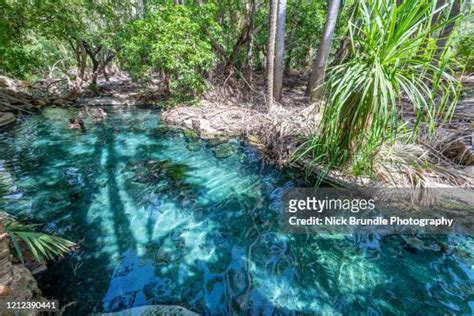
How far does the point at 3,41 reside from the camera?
805 centimetres

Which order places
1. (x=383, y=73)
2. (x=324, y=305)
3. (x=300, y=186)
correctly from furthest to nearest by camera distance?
1. (x=300, y=186)
2. (x=383, y=73)
3. (x=324, y=305)

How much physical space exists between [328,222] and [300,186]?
85cm

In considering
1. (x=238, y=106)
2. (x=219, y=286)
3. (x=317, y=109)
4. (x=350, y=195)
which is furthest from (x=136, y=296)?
(x=238, y=106)

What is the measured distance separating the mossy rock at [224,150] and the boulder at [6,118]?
686 cm

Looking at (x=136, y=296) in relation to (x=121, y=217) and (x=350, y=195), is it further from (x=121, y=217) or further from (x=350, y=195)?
(x=350, y=195)

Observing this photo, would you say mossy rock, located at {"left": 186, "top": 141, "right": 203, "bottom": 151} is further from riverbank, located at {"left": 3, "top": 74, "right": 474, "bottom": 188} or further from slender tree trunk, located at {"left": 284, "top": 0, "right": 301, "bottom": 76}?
slender tree trunk, located at {"left": 284, "top": 0, "right": 301, "bottom": 76}

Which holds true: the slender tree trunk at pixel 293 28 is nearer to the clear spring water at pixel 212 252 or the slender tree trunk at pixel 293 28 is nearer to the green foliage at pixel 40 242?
the clear spring water at pixel 212 252

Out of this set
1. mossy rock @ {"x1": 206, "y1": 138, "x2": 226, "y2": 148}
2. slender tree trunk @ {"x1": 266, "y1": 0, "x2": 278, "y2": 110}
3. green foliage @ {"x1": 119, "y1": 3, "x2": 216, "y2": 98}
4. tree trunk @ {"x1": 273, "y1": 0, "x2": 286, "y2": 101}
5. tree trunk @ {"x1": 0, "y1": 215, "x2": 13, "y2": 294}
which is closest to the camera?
tree trunk @ {"x1": 0, "y1": 215, "x2": 13, "y2": 294}

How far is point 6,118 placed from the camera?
743 cm

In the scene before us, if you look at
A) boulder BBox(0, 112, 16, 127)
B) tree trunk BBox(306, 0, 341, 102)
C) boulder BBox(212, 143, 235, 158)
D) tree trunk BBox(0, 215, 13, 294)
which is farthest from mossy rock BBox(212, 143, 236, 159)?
boulder BBox(0, 112, 16, 127)

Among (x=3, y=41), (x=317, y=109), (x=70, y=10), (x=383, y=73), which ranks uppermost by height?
(x=70, y=10)
